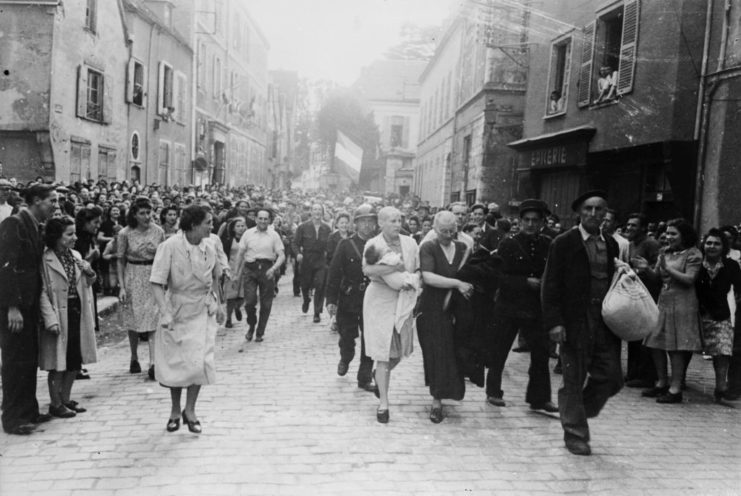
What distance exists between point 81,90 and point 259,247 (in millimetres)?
11383

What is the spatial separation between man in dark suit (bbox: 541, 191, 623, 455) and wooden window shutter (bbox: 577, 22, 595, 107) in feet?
30.7

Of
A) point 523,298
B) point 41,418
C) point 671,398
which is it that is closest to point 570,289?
point 523,298

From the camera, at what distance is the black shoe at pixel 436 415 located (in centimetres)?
571

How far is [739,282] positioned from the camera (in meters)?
6.69

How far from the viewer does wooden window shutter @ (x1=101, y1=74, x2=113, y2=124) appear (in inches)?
751

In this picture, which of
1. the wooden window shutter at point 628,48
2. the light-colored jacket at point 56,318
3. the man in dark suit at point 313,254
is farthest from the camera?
the wooden window shutter at point 628,48

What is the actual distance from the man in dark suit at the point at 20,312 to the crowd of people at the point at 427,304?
1 centimetres

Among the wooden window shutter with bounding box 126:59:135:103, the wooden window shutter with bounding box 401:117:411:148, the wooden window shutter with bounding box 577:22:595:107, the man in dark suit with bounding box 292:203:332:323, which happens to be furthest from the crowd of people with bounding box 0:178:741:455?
the wooden window shutter with bounding box 401:117:411:148

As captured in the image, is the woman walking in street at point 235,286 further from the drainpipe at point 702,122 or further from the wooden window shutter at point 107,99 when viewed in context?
the wooden window shutter at point 107,99

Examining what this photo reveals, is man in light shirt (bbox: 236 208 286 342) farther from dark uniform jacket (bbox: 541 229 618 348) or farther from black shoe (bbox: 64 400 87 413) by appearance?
dark uniform jacket (bbox: 541 229 618 348)

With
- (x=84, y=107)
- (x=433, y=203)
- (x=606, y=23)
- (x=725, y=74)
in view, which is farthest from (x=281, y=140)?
(x=725, y=74)

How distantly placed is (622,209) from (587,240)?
811 cm

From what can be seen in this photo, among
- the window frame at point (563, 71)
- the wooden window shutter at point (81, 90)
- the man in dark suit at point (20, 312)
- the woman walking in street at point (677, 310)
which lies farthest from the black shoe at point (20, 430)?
the wooden window shutter at point (81, 90)

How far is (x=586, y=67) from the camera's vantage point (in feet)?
45.6
